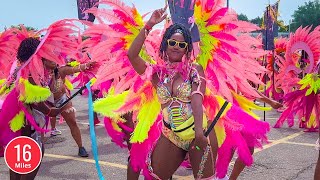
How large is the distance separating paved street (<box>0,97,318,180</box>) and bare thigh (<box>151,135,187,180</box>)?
2240 millimetres

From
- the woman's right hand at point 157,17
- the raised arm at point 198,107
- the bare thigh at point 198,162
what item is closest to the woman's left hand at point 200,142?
the raised arm at point 198,107

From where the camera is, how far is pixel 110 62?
11.6 feet

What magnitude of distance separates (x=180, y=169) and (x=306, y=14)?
76286mm

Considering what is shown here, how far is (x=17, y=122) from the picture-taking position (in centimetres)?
392

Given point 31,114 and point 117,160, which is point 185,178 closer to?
point 117,160

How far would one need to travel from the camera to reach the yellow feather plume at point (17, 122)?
3.92 meters

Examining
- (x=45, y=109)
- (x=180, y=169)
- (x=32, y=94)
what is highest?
(x=32, y=94)

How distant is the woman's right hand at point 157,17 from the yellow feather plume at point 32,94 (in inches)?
59.0

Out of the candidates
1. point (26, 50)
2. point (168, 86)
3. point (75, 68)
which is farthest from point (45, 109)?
point (168, 86)

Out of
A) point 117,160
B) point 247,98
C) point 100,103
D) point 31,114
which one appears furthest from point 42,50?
point 117,160

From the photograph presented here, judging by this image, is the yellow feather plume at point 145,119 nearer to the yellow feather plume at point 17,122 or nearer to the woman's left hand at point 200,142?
the woman's left hand at point 200,142

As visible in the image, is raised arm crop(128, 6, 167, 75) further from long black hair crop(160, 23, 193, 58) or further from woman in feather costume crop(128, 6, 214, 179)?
long black hair crop(160, 23, 193, 58)

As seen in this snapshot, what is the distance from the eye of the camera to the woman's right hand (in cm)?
287

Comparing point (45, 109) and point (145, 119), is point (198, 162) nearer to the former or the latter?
point (145, 119)
